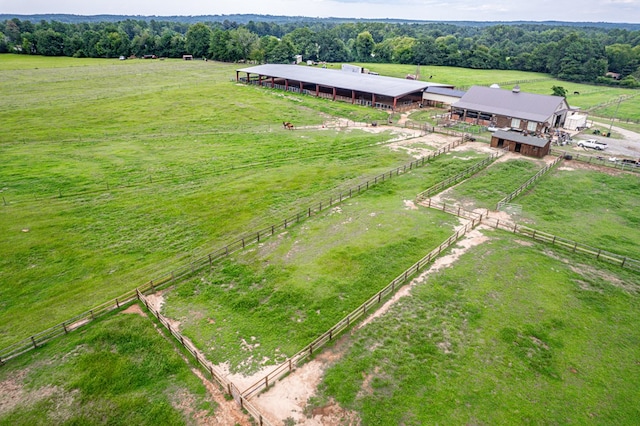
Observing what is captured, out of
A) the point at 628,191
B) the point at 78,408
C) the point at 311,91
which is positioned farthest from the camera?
the point at 311,91

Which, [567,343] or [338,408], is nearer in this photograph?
[338,408]

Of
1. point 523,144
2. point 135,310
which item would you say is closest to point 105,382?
point 135,310

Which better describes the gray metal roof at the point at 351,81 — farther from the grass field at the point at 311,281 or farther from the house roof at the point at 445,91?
the grass field at the point at 311,281

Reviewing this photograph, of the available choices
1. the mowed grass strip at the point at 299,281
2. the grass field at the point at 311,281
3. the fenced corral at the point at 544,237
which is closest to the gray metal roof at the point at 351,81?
the grass field at the point at 311,281

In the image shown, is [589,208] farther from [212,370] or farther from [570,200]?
[212,370]

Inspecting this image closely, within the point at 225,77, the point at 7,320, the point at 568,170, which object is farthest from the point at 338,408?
the point at 225,77

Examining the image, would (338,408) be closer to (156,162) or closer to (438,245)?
(438,245)
